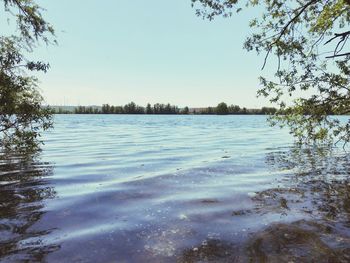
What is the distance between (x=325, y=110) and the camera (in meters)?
16.3

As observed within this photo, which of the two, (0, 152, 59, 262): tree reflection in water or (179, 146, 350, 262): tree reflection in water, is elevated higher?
(179, 146, 350, 262): tree reflection in water

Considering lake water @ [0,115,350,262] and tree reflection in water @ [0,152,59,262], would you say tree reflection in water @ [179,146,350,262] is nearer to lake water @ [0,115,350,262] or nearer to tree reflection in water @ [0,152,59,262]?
lake water @ [0,115,350,262]

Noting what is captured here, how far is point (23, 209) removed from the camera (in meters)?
10.8

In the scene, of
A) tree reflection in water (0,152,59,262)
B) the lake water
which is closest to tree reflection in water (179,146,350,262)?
the lake water

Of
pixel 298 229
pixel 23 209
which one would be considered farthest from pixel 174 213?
pixel 23 209

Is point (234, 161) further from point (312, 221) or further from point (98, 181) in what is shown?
point (312, 221)

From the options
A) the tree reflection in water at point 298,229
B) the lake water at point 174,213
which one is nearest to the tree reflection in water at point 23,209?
the lake water at point 174,213

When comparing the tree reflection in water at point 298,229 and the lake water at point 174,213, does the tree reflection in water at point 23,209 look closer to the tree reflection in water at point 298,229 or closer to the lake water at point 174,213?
the lake water at point 174,213

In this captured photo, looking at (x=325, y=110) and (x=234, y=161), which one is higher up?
(x=325, y=110)

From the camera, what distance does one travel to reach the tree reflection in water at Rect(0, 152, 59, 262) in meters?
7.53

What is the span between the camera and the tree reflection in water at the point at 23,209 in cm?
753

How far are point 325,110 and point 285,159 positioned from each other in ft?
23.2

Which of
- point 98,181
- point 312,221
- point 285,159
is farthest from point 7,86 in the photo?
point 285,159

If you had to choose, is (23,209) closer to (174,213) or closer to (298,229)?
(174,213)
